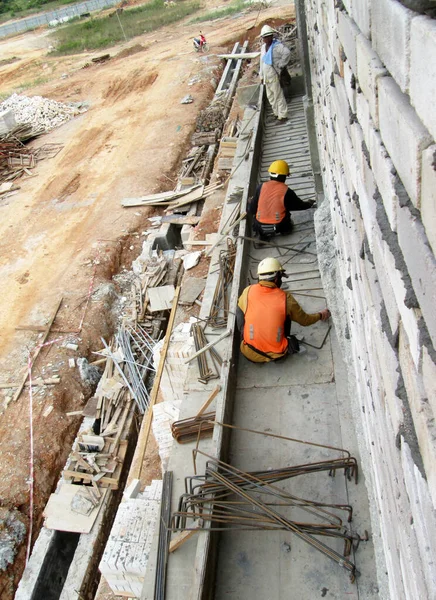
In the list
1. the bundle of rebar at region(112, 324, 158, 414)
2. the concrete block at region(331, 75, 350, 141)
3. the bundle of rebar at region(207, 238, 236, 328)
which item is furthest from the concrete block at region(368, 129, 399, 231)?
the bundle of rebar at region(112, 324, 158, 414)

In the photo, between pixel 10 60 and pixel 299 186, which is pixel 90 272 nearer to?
pixel 299 186

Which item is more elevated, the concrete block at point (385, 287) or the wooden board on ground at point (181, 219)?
the concrete block at point (385, 287)

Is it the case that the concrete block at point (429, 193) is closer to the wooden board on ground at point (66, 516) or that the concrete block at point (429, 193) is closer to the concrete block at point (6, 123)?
the wooden board on ground at point (66, 516)

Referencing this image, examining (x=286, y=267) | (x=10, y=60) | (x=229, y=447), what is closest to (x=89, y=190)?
(x=286, y=267)

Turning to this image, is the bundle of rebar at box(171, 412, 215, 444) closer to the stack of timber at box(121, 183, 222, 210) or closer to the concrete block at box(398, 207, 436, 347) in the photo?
the concrete block at box(398, 207, 436, 347)

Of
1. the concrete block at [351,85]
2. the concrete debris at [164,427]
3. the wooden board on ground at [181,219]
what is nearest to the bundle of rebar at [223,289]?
the concrete debris at [164,427]

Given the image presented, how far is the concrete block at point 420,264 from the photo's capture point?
43.3 inches

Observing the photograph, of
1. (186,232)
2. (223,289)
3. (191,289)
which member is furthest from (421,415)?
(186,232)

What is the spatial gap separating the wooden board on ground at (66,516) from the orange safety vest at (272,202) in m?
4.95

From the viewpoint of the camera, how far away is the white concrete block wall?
1087mm

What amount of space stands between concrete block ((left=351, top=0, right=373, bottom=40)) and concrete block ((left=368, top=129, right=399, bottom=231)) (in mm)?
339

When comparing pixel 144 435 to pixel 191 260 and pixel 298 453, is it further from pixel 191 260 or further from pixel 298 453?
pixel 191 260

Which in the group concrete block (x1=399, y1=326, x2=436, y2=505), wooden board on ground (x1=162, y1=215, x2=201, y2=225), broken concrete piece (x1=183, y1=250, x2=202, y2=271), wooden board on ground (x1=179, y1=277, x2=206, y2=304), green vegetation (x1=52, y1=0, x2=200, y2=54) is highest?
concrete block (x1=399, y1=326, x2=436, y2=505)

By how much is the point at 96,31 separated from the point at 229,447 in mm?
36064
